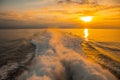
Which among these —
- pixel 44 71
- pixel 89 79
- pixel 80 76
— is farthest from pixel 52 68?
pixel 89 79

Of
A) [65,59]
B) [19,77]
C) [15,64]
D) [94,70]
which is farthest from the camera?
[65,59]

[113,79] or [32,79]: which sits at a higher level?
[32,79]

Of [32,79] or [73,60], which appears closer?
[32,79]

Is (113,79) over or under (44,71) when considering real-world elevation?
under

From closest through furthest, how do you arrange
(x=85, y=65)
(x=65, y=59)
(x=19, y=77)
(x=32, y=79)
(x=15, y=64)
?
(x=32, y=79)
(x=19, y=77)
(x=85, y=65)
(x=15, y=64)
(x=65, y=59)

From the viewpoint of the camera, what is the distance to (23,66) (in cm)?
779

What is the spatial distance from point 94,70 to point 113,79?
88 cm

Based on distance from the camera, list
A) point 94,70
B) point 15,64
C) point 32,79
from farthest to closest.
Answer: point 15,64 → point 94,70 → point 32,79

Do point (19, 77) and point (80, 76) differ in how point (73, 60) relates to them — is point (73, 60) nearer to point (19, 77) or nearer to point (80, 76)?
point (80, 76)

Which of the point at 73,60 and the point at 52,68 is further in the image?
the point at 73,60

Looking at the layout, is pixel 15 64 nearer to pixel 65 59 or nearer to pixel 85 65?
pixel 65 59

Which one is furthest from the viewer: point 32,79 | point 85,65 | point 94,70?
point 85,65

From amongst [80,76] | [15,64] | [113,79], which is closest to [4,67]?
[15,64]

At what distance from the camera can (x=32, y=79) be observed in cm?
571
